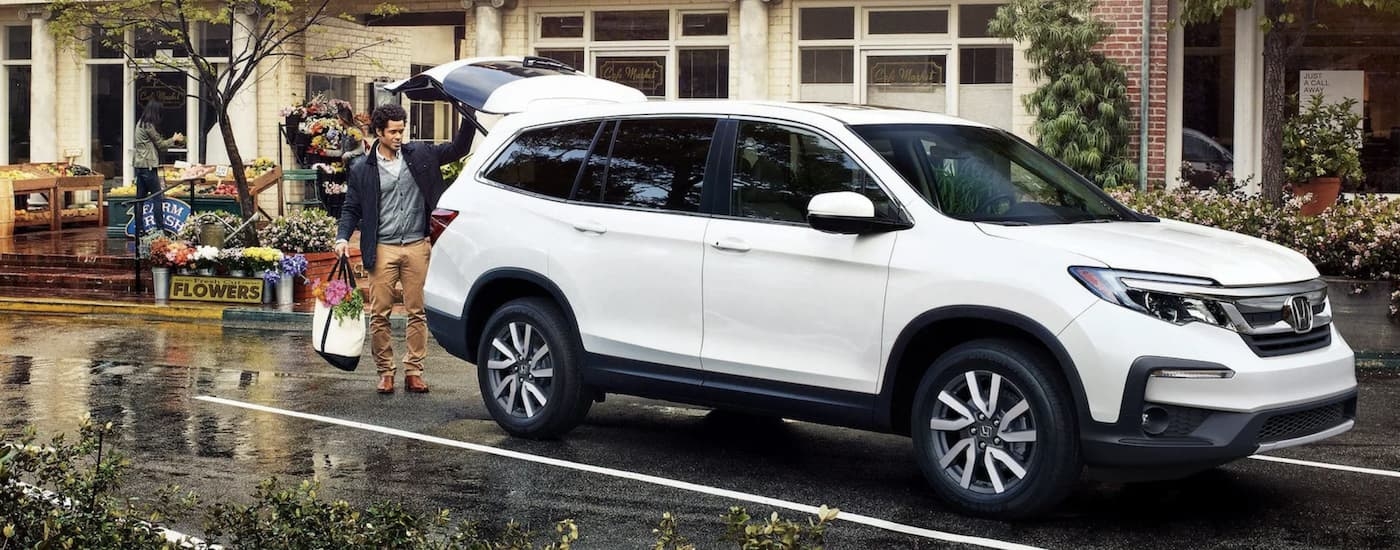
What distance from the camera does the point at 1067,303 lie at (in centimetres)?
648

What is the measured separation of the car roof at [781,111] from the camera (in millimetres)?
7668

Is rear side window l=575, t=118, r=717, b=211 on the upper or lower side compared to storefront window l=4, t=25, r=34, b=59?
lower

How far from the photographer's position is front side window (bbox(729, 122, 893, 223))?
7445 millimetres

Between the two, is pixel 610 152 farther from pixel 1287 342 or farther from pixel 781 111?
pixel 1287 342

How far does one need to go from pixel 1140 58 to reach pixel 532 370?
12251 millimetres

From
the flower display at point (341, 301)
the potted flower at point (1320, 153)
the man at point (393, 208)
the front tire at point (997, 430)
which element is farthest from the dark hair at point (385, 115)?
the potted flower at point (1320, 153)

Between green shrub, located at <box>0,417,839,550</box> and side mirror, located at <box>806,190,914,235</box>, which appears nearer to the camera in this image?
green shrub, located at <box>0,417,839,550</box>

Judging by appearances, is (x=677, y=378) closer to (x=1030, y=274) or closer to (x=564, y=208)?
(x=564, y=208)

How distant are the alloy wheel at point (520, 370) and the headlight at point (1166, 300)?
10.2ft

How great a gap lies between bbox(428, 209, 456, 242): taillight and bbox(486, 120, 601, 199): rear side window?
1.00 ft

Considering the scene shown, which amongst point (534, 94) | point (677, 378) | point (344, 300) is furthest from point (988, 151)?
point (534, 94)

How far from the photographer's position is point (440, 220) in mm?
9055

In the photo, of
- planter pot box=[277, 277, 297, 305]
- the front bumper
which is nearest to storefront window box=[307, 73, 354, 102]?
planter pot box=[277, 277, 297, 305]

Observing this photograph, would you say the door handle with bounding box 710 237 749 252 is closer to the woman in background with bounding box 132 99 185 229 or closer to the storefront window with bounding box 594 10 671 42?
the storefront window with bounding box 594 10 671 42
